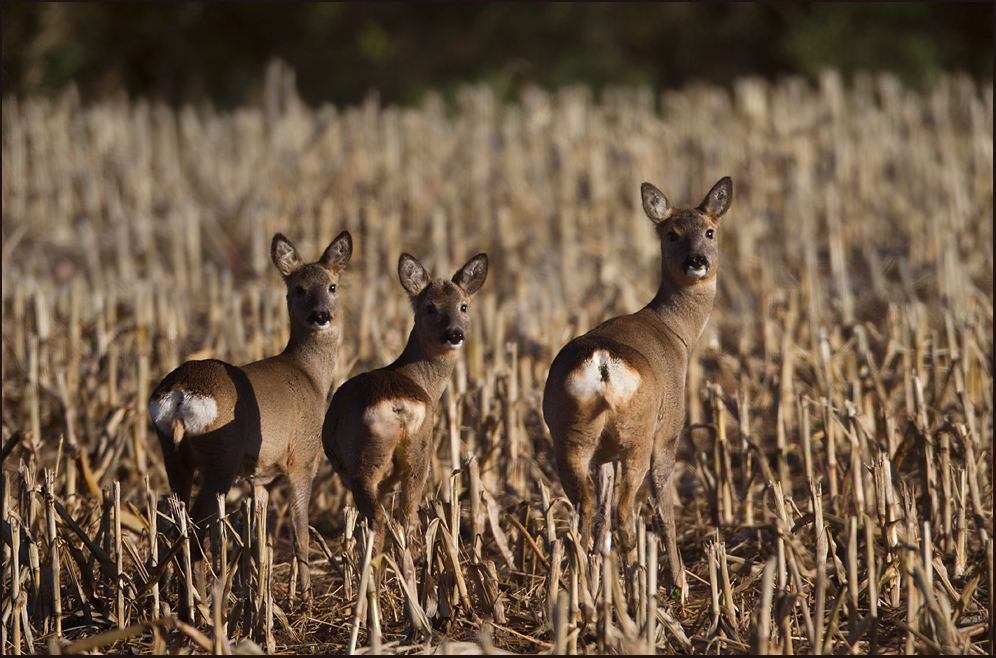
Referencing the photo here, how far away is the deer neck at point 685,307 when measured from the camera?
16.9 ft

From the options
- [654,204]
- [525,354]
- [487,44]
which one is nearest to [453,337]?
[654,204]

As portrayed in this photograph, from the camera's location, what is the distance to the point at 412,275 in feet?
16.4

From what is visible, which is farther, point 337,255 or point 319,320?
point 337,255

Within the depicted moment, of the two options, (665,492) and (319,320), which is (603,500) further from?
(319,320)

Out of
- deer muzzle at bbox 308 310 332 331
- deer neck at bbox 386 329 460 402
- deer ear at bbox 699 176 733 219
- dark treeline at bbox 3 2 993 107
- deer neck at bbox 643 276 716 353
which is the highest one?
dark treeline at bbox 3 2 993 107

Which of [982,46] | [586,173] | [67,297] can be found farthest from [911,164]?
[982,46]

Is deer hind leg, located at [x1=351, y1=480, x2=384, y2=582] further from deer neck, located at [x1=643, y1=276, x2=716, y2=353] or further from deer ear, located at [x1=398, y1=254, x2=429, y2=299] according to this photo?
deer neck, located at [x1=643, y1=276, x2=716, y2=353]

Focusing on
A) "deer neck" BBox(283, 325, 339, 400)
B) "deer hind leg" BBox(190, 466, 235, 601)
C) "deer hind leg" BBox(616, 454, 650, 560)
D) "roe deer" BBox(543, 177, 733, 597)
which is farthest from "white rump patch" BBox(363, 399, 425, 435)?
"deer hind leg" BBox(616, 454, 650, 560)

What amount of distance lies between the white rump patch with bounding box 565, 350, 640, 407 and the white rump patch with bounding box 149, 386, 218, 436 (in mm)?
1430

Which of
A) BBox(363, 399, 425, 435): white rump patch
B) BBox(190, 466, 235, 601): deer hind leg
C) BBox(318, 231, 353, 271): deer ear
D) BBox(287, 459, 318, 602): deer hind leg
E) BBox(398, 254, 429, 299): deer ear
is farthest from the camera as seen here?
BBox(318, 231, 353, 271): deer ear

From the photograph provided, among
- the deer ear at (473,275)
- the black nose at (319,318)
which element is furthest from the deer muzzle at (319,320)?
the deer ear at (473,275)

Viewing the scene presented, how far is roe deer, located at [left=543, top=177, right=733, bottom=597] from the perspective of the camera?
4.36 m

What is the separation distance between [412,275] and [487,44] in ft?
66.3

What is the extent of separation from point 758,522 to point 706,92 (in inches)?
477
